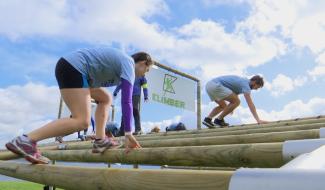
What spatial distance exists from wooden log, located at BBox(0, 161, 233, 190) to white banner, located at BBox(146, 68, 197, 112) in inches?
205

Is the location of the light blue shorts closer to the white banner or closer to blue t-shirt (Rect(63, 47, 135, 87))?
the white banner

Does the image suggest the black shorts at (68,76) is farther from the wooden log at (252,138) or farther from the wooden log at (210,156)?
the wooden log at (252,138)

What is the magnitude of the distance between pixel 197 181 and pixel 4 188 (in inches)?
260

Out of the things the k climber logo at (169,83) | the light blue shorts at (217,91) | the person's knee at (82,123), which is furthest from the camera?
the k climber logo at (169,83)

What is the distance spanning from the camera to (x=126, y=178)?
180 centimetres

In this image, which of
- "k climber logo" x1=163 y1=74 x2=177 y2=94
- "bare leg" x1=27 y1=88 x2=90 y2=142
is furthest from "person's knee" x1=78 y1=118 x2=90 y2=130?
"k climber logo" x1=163 y1=74 x2=177 y2=94

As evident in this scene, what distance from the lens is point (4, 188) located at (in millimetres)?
7211

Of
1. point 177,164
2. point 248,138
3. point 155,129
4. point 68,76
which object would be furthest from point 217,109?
point 177,164

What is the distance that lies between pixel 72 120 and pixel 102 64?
1.82 ft

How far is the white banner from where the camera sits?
8.24 m

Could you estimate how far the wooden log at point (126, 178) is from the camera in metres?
1.35

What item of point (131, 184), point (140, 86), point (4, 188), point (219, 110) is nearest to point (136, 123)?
point (140, 86)

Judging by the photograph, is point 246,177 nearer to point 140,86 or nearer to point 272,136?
point 272,136

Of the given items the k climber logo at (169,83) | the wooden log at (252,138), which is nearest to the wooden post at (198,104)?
the k climber logo at (169,83)
